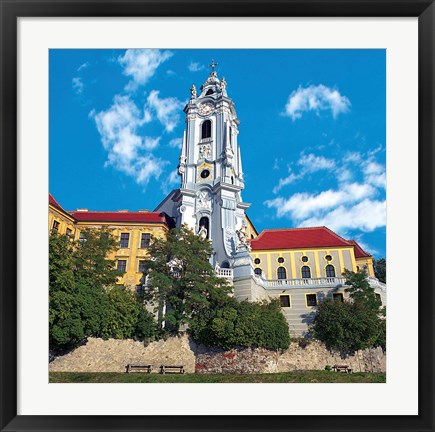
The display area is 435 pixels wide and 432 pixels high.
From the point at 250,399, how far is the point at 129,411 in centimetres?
170

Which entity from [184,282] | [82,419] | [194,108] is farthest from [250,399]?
[194,108]

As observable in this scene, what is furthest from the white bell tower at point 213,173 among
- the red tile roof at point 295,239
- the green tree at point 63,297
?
the green tree at point 63,297

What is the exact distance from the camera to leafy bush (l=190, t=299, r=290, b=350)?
47.5 feet

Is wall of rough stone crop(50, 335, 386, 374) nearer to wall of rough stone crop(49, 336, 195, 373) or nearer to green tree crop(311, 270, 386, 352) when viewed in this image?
wall of rough stone crop(49, 336, 195, 373)

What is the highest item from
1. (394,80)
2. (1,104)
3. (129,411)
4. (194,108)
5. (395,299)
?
(194,108)

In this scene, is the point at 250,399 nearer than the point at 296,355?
Yes

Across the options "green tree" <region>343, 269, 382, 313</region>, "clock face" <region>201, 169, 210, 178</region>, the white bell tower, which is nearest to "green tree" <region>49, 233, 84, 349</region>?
the white bell tower

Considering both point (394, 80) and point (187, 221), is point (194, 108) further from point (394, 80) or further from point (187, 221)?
point (394, 80)

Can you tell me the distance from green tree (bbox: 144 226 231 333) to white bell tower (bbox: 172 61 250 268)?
9.59ft

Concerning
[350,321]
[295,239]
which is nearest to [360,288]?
[350,321]

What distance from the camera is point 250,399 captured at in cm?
655
